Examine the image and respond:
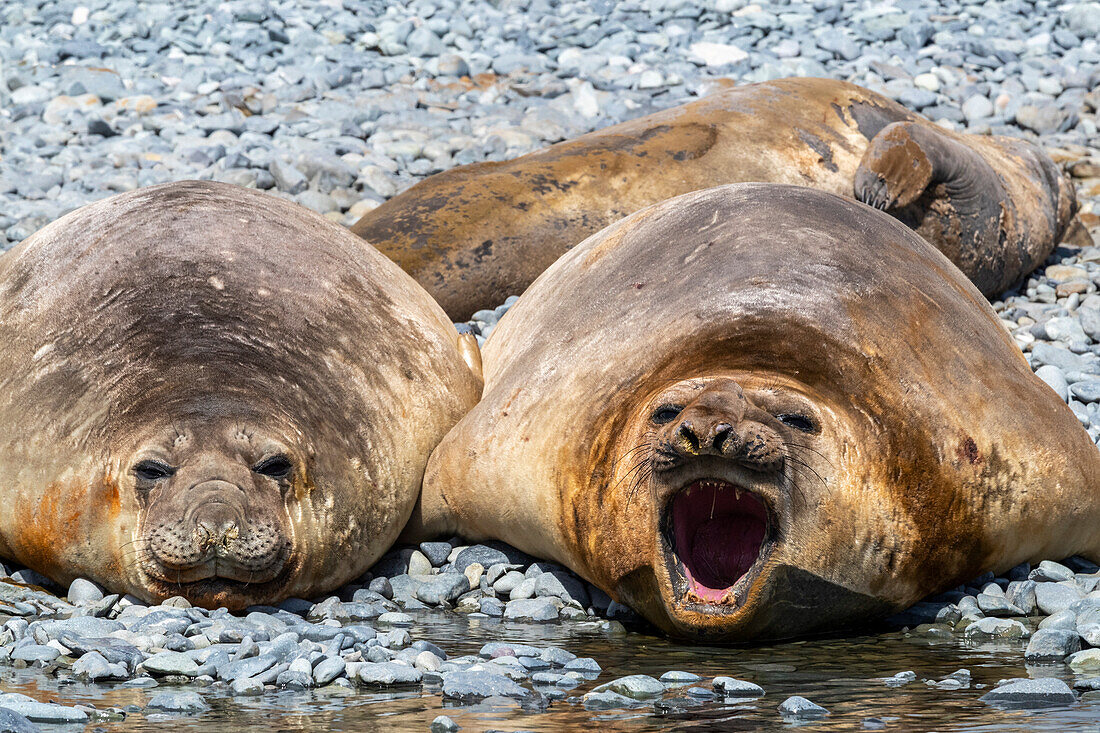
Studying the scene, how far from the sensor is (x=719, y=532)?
4219 millimetres

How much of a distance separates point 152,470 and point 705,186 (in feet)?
14.6

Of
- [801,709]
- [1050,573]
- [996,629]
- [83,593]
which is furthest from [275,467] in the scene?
[1050,573]

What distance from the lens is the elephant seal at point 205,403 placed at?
14.1ft

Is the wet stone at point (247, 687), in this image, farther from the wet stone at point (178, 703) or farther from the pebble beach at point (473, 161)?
the wet stone at point (178, 703)

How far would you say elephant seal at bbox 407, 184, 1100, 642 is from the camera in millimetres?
3986

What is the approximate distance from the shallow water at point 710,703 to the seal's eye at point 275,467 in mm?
686

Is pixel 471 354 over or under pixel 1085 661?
over

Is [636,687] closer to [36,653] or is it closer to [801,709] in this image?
[801,709]

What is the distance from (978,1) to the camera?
47.0 ft

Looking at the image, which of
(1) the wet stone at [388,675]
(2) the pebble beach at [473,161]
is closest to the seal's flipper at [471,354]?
(2) the pebble beach at [473,161]

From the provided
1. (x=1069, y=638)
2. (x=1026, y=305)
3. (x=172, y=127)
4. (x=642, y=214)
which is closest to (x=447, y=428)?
(x=642, y=214)

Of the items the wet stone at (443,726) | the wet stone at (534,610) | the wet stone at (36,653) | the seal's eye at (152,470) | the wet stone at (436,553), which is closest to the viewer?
the wet stone at (443,726)

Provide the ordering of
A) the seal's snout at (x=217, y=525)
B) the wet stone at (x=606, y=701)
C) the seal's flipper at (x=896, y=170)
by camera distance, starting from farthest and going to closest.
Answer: the seal's flipper at (x=896, y=170) < the seal's snout at (x=217, y=525) < the wet stone at (x=606, y=701)

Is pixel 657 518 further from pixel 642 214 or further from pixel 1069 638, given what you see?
pixel 642 214
